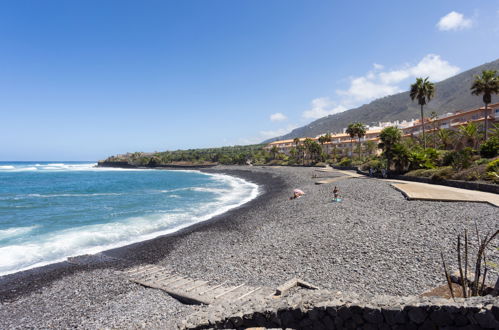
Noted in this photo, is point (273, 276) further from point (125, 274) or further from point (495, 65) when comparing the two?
point (495, 65)

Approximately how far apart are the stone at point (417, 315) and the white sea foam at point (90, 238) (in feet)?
50.2

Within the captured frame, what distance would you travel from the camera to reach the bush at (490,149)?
25391 millimetres

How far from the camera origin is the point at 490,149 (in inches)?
1012

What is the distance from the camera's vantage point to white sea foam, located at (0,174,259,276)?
14.1 m

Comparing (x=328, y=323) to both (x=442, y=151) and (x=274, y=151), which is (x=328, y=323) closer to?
(x=442, y=151)

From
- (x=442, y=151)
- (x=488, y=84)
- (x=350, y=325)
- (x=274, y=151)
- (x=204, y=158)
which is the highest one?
(x=488, y=84)

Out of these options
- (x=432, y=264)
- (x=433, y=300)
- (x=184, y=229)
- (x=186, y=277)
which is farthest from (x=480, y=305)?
(x=184, y=229)

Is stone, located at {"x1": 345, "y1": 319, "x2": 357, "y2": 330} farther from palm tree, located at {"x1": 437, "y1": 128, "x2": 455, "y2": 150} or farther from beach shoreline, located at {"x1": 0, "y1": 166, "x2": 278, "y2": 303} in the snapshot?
palm tree, located at {"x1": 437, "y1": 128, "x2": 455, "y2": 150}

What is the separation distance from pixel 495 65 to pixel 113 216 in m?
232

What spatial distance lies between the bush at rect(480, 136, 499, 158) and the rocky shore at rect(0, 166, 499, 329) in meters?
14.6

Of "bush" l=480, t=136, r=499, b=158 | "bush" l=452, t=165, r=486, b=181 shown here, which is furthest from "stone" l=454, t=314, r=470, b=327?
"bush" l=480, t=136, r=499, b=158

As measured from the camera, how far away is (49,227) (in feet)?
67.2

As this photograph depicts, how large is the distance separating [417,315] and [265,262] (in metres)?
7.01

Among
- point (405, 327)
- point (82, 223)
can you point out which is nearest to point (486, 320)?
point (405, 327)
